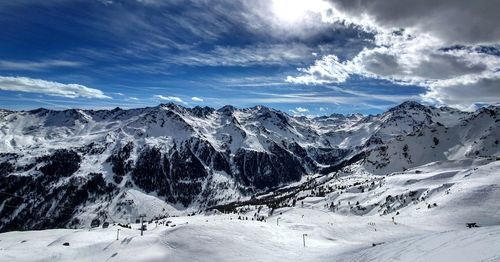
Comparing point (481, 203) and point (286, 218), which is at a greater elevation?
point (481, 203)

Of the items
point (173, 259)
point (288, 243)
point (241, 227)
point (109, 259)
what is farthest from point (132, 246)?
point (288, 243)

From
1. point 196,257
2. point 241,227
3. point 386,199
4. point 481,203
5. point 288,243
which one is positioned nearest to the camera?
point 196,257

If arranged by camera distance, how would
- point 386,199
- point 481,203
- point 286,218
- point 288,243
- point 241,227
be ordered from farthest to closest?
1. point 386,199
2. point 286,218
3. point 481,203
4. point 241,227
5. point 288,243

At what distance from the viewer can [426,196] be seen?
162 metres

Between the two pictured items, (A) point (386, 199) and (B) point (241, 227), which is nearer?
(B) point (241, 227)

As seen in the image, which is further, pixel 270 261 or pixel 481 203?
pixel 481 203

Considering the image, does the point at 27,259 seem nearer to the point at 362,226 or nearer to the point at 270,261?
the point at 270,261

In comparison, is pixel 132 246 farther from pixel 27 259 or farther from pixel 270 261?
pixel 270 261

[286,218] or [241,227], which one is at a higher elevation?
[241,227]

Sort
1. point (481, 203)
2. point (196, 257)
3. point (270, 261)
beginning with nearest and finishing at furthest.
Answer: point (270, 261)
point (196, 257)
point (481, 203)

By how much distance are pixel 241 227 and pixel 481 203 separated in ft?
262

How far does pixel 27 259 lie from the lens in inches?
2771

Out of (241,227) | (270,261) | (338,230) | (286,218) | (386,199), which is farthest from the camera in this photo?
(386,199)

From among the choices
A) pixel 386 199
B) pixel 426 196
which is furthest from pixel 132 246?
pixel 386 199
